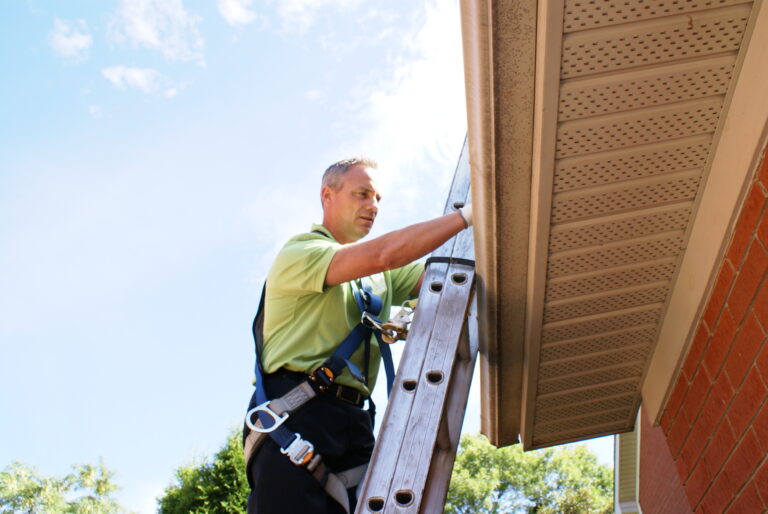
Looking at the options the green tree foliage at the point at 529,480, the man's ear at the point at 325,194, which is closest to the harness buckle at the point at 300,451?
the man's ear at the point at 325,194

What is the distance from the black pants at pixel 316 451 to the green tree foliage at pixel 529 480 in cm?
2600

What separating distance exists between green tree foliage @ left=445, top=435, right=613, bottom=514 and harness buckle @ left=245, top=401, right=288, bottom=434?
85.9 ft

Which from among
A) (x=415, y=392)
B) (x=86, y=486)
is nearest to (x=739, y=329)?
(x=415, y=392)

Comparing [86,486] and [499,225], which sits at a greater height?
[86,486]

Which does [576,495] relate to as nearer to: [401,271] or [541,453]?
[541,453]

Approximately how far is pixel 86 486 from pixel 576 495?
776 inches

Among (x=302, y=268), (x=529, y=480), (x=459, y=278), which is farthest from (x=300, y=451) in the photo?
(x=529, y=480)

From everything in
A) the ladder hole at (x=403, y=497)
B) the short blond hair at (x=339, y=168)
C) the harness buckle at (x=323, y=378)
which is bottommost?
the ladder hole at (x=403, y=497)

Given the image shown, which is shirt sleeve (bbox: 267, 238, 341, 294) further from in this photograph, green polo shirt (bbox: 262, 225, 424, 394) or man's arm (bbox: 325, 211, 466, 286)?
man's arm (bbox: 325, 211, 466, 286)

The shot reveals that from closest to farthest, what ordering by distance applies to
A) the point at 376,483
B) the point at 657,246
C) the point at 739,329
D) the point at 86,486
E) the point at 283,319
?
1. the point at 376,483
2. the point at 739,329
3. the point at 657,246
4. the point at 283,319
5. the point at 86,486

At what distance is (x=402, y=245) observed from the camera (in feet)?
9.85

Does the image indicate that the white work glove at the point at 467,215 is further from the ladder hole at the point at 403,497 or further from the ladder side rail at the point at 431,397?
the ladder hole at the point at 403,497

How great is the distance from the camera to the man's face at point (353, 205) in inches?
152

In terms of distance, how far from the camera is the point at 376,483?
2.22m
